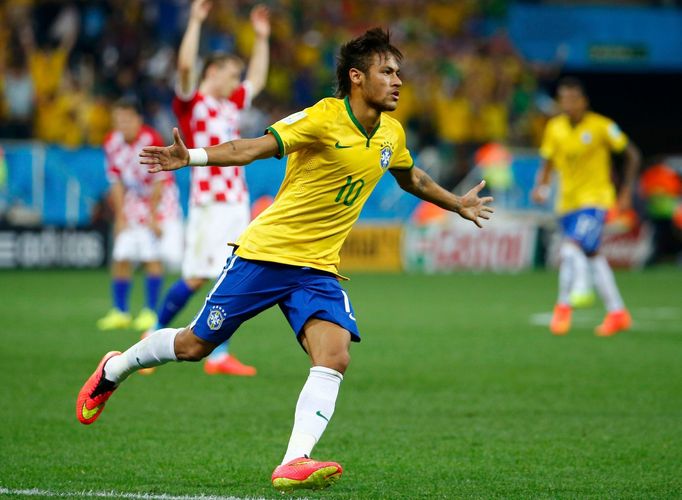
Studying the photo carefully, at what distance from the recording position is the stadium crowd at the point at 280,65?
21.8m

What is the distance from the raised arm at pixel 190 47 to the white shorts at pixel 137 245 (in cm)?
398

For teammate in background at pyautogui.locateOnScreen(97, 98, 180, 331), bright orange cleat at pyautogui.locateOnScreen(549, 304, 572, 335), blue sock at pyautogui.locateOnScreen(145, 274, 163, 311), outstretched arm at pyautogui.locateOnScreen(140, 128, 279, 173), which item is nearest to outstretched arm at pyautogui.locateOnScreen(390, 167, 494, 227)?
outstretched arm at pyautogui.locateOnScreen(140, 128, 279, 173)

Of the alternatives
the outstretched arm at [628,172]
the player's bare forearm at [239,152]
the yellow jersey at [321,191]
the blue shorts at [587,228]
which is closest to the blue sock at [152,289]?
the blue shorts at [587,228]

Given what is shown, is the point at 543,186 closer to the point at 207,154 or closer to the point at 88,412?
the point at 88,412

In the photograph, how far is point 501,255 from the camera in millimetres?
22672

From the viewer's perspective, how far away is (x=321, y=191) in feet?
19.4

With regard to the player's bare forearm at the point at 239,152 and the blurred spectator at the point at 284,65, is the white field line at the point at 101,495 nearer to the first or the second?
the player's bare forearm at the point at 239,152

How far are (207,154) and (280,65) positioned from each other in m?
19.6

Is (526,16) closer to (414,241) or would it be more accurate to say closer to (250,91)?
(414,241)

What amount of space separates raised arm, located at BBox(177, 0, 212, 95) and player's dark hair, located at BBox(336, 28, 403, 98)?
295 centimetres

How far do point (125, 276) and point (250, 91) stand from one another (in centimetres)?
373

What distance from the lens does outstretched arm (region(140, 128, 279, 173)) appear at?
516 centimetres

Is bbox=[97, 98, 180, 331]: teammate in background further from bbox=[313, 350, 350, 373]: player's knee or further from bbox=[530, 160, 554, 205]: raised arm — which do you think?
bbox=[313, 350, 350, 373]: player's knee

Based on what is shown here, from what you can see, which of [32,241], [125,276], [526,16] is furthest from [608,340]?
[526,16]
